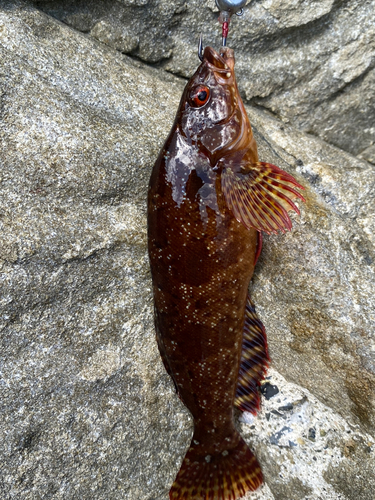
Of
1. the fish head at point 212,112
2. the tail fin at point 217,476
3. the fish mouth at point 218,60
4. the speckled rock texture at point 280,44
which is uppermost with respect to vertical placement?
the speckled rock texture at point 280,44

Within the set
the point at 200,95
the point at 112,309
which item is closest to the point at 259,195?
the point at 200,95

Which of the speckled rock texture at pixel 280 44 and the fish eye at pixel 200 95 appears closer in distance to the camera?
the fish eye at pixel 200 95

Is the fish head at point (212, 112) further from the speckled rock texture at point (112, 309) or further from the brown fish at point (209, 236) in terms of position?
the speckled rock texture at point (112, 309)


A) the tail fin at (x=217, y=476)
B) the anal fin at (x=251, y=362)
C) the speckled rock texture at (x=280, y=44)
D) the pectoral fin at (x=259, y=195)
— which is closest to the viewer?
the pectoral fin at (x=259, y=195)

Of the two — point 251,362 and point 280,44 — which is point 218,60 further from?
point 251,362

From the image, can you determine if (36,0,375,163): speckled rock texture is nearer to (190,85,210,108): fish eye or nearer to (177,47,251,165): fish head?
(177,47,251,165): fish head

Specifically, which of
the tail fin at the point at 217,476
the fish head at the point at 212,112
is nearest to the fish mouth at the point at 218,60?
the fish head at the point at 212,112

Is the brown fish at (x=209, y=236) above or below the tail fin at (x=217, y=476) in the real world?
above
